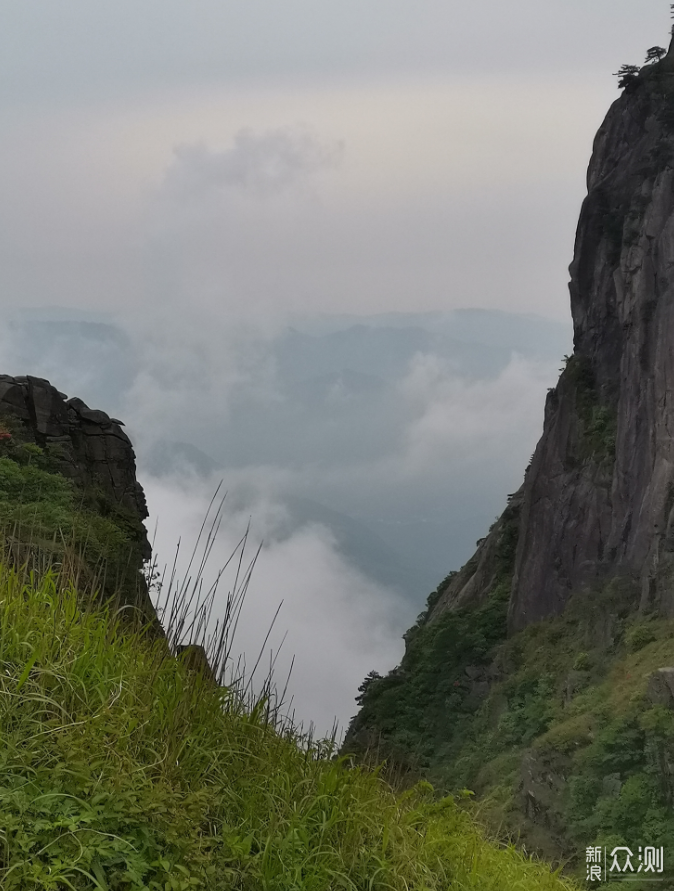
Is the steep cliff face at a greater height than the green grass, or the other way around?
the steep cliff face

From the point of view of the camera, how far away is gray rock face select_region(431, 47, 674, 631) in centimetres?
1745

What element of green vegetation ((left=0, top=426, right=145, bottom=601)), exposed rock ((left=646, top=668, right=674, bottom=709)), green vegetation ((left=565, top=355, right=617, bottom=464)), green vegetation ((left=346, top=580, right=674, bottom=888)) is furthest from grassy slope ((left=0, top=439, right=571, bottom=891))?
green vegetation ((left=565, top=355, right=617, bottom=464))

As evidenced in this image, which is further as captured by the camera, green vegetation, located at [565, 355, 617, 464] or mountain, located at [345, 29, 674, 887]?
green vegetation, located at [565, 355, 617, 464]

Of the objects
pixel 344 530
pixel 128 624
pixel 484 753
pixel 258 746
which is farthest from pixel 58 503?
pixel 344 530

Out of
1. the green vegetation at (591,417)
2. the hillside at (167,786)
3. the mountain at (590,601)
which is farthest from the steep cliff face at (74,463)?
the green vegetation at (591,417)

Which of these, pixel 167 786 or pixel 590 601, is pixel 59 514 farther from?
pixel 590 601

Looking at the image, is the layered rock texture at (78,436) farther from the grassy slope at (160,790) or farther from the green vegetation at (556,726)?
the grassy slope at (160,790)

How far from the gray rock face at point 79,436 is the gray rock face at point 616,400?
32.8 ft

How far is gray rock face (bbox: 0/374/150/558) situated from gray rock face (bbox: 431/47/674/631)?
10003 millimetres

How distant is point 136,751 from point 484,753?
1515 cm

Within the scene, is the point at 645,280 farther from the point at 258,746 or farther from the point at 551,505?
the point at 258,746

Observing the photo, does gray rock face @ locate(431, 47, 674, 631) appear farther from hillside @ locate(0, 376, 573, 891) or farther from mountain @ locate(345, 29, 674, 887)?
hillside @ locate(0, 376, 573, 891)

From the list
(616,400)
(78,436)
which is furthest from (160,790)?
(616,400)

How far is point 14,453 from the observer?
10.4 m
